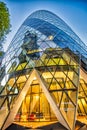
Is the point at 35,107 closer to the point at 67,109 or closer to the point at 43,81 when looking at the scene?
the point at 43,81

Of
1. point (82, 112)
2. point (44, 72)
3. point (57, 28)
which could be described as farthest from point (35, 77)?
point (57, 28)

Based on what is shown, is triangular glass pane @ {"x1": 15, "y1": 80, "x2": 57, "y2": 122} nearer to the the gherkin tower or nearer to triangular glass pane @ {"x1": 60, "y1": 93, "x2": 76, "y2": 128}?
the the gherkin tower

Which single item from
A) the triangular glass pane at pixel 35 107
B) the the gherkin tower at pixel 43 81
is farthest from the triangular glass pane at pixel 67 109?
the triangular glass pane at pixel 35 107

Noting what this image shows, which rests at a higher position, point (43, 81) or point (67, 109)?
point (43, 81)

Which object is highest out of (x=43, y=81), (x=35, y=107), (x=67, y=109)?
(x=43, y=81)

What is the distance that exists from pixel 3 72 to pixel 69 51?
7604 millimetres

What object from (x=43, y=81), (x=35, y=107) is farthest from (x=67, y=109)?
(x=35, y=107)

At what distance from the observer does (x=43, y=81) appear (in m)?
21.3

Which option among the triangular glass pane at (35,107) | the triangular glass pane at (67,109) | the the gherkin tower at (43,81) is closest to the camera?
the triangular glass pane at (67,109)

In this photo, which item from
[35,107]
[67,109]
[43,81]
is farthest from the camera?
[35,107]

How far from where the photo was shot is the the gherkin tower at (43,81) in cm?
1980

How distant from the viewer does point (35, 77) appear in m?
22.5

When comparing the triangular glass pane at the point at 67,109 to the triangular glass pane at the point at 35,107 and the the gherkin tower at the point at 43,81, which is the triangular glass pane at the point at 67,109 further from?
the triangular glass pane at the point at 35,107

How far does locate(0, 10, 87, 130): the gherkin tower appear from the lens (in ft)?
65.0
